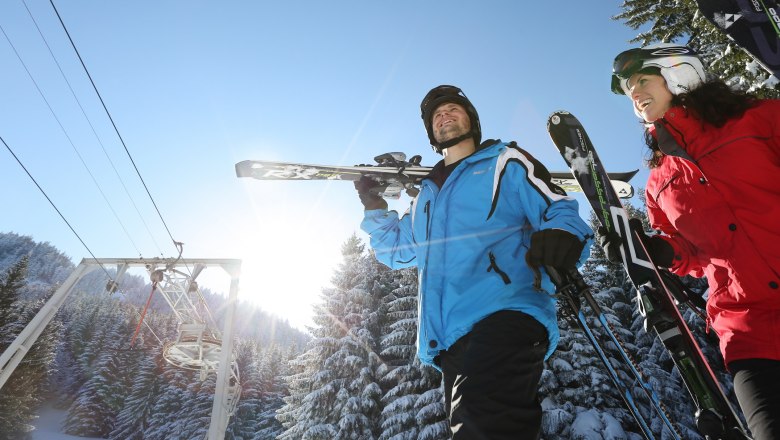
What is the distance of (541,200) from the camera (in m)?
2.45

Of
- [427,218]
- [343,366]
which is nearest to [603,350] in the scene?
[427,218]

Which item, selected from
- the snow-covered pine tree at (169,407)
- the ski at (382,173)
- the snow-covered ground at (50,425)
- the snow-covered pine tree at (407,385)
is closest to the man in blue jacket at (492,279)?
the ski at (382,173)

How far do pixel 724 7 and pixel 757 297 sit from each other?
7.22 ft

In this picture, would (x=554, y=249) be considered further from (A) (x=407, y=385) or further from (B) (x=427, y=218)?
(A) (x=407, y=385)

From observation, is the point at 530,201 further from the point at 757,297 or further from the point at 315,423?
the point at 315,423

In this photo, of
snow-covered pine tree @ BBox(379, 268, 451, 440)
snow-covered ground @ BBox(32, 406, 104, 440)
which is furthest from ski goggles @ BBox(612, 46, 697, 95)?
snow-covered ground @ BBox(32, 406, 104, 440)

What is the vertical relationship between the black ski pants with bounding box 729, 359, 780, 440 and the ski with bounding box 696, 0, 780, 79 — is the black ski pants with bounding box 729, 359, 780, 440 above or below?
below

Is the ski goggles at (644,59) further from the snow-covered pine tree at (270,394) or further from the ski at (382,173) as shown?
the snow-covered pine tree at (270,394)

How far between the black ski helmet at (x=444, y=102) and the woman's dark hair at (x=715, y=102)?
4.92 feet

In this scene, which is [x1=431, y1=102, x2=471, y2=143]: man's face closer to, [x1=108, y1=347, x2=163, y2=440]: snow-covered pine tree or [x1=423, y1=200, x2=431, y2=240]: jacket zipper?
[x1=423, y1=200, x2=431, y2=240]: jacket zipper

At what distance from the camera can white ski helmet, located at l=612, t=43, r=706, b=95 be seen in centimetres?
273

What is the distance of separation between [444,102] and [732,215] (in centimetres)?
238

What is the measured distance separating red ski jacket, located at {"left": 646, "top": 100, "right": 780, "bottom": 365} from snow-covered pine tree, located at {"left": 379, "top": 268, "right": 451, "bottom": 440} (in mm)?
14767

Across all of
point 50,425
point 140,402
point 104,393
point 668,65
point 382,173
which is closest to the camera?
point 668,65
